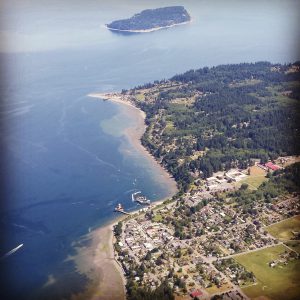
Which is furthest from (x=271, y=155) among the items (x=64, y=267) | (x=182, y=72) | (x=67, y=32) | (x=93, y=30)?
(x=93, y=30)

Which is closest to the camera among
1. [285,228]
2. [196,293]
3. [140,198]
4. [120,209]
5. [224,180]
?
[196,293]

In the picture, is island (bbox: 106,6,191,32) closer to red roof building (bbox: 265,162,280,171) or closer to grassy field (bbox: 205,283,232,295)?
red roof building (bbox: 265,162,280,171)

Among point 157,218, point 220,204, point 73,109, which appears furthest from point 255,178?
point 73,109

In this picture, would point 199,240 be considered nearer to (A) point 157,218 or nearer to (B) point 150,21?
(A) point 157,218

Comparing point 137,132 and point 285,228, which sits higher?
point 137,132

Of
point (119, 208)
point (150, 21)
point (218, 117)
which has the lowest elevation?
point (119, 208)

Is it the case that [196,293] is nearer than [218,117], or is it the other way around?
[196,293]
